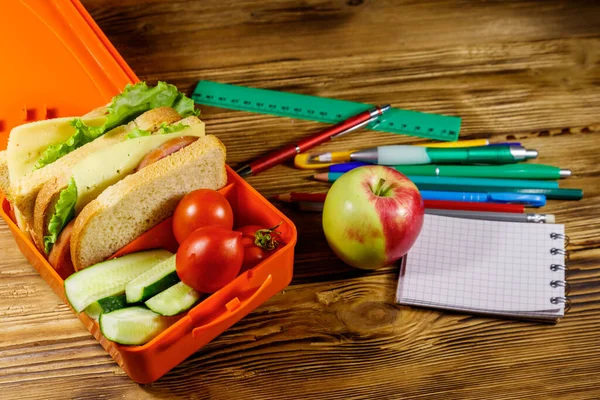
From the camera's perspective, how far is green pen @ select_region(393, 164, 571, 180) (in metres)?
1.39

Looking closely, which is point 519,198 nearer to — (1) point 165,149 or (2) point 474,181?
(2) point 474,181

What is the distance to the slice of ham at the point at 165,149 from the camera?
45.0 inches

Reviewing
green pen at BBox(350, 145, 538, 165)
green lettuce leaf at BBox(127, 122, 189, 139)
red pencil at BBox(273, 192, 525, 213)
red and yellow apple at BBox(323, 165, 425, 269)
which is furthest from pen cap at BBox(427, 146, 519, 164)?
green lettuce leaf at BBox(127, 122, 189, 139)

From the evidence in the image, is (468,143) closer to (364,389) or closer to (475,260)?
(475,260)

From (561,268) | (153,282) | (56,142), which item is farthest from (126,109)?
(561,268)

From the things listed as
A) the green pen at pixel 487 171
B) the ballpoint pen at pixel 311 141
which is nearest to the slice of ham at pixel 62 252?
the ballpoint pen at pixel 311 141

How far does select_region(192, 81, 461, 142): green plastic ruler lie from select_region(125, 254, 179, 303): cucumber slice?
0.54 meters

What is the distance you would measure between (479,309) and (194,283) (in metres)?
0.49

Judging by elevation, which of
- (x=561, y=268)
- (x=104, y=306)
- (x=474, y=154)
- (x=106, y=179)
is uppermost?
(x=106, y=179)

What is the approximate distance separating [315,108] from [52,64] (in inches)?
21.4

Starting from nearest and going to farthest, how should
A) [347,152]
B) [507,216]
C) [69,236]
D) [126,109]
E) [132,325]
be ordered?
[132,325]
[69,236]
[126,109]
[507,216]
[347,152]

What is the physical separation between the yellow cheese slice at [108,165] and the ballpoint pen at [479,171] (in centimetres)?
40

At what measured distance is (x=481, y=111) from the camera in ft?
5.14

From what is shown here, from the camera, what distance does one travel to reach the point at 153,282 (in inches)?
41.4
